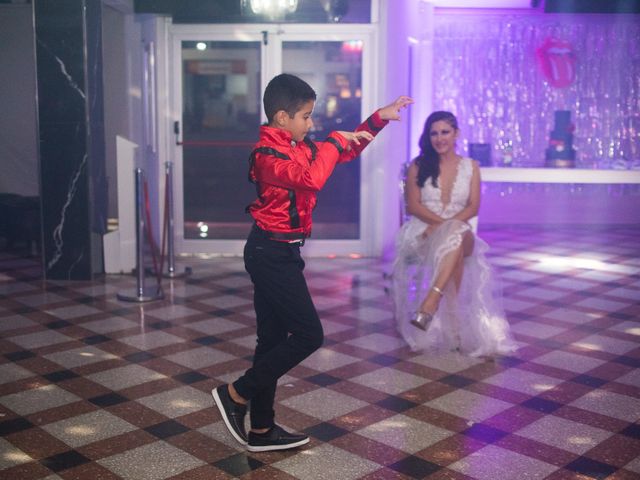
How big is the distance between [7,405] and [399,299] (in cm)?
222

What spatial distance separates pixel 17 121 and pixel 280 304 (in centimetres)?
670

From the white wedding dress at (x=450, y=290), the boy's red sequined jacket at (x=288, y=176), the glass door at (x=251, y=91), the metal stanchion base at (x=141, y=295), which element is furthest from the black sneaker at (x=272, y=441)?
the glass door at (x=251, y=91)

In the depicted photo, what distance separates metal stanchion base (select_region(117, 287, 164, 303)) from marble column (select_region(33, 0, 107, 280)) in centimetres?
72

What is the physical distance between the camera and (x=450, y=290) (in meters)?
4.48

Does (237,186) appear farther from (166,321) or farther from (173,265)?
(166,321)

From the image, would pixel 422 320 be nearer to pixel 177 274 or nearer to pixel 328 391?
pixel 328 391

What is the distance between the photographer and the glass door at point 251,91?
23.9 feet

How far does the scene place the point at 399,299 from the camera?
4715mm

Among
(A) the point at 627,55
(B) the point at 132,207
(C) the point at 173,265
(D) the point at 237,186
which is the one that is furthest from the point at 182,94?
(A) the point at 627,55

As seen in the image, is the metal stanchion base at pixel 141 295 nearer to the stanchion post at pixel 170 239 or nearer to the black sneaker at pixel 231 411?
the stanchion post at pixel 170 239

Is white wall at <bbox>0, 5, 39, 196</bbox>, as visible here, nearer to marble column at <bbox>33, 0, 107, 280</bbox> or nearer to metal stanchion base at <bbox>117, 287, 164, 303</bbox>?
marble column at <bbox>33, 0, 107, 280</bbox>

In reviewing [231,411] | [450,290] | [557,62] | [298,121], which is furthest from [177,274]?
[557,62]

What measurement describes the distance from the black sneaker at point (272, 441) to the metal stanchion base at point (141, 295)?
2.68m

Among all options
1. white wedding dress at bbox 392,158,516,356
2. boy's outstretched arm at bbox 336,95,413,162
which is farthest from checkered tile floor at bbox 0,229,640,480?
boy's outstretched arm at bbox 336,95,413,162
